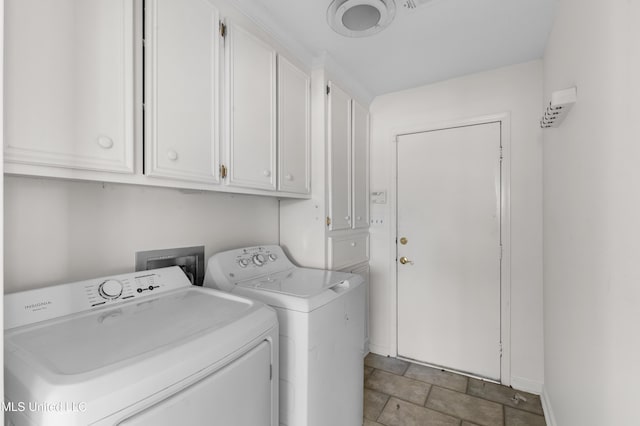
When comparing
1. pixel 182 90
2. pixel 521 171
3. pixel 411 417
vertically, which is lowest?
pixel 411 417

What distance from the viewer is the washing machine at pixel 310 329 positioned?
4.27 ft

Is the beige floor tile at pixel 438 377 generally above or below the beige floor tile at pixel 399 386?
above

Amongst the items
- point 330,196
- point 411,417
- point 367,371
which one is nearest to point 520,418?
point 411,417

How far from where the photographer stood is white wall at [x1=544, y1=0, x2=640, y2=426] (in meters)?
0.82

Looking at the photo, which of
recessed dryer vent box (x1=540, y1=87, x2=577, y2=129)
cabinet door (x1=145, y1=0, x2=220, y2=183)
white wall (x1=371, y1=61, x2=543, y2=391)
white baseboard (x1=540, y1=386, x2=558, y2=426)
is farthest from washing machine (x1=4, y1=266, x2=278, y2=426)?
white wall (x1=371, y1=61, x2=543, y2=391)

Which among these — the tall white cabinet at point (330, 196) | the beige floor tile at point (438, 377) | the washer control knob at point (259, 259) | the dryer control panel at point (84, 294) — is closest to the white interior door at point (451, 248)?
the beige floor tile at point (438, 377)

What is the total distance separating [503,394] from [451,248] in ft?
3.66

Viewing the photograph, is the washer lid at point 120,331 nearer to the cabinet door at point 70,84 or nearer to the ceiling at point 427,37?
the cabinet door at point 70,84

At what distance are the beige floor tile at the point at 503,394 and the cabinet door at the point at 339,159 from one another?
5.15 feet

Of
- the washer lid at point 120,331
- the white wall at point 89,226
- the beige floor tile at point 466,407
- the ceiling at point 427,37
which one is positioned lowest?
the beige floor tile at point 466,407

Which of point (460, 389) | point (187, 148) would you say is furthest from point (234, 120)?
point (460, 389)

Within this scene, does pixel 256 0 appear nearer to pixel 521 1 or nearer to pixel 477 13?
pixel 477 13

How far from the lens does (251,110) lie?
63.7 inches

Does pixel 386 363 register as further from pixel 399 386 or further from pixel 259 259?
pixel 259 259
